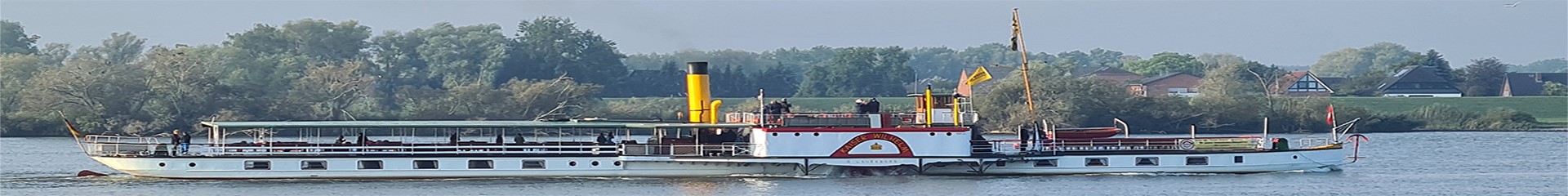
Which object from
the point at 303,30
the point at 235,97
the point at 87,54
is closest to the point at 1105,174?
the point at 235,97

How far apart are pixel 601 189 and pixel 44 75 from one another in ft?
175

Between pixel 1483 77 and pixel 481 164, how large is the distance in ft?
336

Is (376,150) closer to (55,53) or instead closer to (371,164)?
(371,164)

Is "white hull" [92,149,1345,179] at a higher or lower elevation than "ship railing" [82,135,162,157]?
lower

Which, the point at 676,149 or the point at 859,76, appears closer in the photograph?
the point at 676,149

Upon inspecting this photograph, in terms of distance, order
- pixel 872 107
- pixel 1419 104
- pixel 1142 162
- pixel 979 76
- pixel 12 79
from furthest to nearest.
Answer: pixel 1419 104
pixel 12 79
pixel 979 76
pixel 1142 162
pixel 872 107

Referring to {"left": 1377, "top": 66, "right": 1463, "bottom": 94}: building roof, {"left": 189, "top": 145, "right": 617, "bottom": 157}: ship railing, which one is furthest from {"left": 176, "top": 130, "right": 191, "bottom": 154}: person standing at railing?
{"left": 1377, "top": 66, "right": 1463, "bottom": 94}: building roof

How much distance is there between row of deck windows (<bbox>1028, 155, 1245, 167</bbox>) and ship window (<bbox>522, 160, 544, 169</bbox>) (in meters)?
9.84

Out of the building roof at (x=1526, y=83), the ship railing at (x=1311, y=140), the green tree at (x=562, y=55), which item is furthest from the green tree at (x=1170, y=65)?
the ship railing at (x=1311, y=140)

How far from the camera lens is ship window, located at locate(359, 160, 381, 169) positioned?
1773 inches

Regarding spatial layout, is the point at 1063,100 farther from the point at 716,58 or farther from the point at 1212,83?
the point at 716,58

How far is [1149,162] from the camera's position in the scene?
154 feet

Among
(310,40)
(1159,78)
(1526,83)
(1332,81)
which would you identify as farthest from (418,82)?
(1526,83)

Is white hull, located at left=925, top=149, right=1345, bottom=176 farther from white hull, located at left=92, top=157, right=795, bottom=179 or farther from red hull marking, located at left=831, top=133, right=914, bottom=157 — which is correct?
white hull, located at left=92, top=157, right=795, bottom=179
